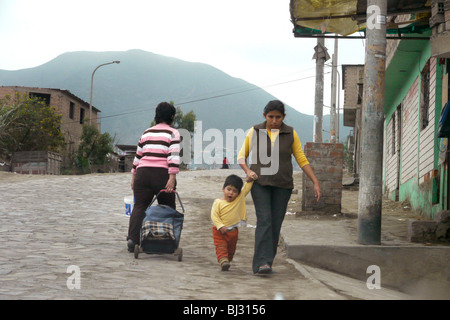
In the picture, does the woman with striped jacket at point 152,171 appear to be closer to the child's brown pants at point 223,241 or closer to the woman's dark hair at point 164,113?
the woman's dark hair at point 164,113

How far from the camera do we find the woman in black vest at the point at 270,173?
5.86 metres

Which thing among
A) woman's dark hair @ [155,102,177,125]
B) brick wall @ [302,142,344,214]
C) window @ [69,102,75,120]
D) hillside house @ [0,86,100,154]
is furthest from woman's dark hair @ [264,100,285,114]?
window @ [69,102,75,120]

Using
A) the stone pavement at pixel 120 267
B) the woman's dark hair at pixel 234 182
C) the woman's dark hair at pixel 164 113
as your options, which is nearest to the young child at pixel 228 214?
the woman's dark hair at pixel 234 182

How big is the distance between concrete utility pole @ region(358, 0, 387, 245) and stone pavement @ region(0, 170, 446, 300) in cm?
102

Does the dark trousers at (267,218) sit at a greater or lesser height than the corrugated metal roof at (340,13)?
lesser

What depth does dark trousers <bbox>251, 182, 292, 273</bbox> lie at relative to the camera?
5836 millimetres

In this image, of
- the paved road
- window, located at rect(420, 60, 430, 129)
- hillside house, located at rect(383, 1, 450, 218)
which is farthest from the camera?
window, located at rect(420, 60, 430, 129)

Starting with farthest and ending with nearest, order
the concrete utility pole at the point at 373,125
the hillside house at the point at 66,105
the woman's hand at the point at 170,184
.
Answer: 1. the hillside house at the point at 66,105
2. the concrete utility pole at the point at 373,125
3. the woman's hand at the point at 170,184

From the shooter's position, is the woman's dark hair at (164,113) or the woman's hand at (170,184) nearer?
the woman's hand at (170,184)

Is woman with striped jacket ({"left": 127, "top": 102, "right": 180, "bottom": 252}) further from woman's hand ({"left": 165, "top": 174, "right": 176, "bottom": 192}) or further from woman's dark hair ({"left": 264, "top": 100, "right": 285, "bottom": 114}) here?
woman's dark hair ({"left": 264, "top": 100, "right": 285, "bottom": 114})

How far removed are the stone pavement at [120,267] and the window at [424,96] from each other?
3.80m

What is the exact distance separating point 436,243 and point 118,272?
4425mm

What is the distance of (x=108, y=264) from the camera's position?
6145mm
